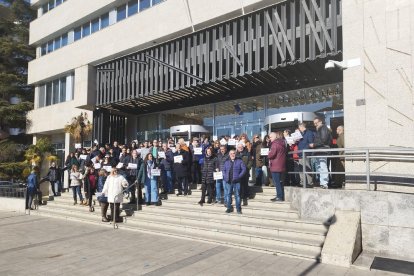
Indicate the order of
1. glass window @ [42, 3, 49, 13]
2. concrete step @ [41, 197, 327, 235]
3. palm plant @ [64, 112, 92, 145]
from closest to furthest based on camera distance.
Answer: concrete step @ [41, 197, 327, 235], palm plant @ [64, 112, 92, 145], glass window @ [42, 3, 49, 13]

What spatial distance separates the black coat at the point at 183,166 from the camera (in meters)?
11.4

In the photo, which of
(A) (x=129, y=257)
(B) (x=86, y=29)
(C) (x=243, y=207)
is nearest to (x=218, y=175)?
(C) (x=243, y=207)

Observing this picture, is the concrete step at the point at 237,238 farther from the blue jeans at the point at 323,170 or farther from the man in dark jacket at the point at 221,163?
the blue jeans at the point at 323,170

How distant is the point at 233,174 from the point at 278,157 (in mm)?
1309

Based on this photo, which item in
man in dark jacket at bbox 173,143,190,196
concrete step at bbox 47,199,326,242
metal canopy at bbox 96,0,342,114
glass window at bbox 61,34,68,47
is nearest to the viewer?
concrete step at bbox 47,199,326,242

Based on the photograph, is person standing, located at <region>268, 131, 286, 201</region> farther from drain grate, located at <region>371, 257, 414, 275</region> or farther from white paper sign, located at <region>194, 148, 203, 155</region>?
white paper sign, located at <region>194, 148, 203, 155</region>

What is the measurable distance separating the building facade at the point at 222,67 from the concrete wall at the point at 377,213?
188 centimetres

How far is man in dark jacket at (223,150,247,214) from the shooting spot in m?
9.38

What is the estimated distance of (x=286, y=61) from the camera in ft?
39.9

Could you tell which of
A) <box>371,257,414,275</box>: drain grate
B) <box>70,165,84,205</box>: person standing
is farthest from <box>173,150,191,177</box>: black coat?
<box>371,257,414,275</box>: drain grate

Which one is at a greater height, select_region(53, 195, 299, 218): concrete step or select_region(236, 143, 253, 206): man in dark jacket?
select_region(236, 143, 253, 206): man in dark jacket

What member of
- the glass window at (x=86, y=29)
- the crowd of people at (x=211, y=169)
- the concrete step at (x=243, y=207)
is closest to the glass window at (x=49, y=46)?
the glass window at (x=86, y=29)

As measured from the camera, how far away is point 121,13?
20.4m

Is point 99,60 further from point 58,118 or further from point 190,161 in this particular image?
point 190,161
